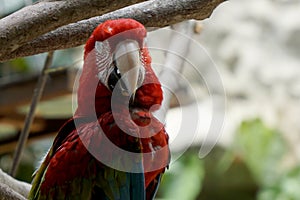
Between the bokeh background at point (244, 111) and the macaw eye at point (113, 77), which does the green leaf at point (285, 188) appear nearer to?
the bokeh background at point (244, 111)

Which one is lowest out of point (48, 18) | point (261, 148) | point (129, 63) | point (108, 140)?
point (261, 148)

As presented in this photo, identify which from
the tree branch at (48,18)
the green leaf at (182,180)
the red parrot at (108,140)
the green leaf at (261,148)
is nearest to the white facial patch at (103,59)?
the red parrot at (108,140)

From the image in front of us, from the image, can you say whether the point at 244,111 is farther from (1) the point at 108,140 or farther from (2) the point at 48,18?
A: (2) the point at 48,18

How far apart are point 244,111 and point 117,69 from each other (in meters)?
2.47

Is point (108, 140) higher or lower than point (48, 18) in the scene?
lower

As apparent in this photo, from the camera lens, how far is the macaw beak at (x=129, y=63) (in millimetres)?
819

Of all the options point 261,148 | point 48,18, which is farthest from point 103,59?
point 261,148

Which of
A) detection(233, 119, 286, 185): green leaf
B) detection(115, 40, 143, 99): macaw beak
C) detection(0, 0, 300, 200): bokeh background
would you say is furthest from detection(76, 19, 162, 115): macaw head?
detection(233, 119, 286, 185): green leaf

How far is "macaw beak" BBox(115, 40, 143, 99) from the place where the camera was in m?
0.82

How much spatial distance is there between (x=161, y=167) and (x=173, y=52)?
337mm

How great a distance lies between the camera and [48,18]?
723mm

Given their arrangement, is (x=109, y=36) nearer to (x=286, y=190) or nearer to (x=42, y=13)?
(x=42, y=13)

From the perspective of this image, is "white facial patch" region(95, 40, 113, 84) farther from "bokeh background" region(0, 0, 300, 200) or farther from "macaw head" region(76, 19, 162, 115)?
"bokeh background" region(0, 0, 300, 200)

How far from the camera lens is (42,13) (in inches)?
28.6
